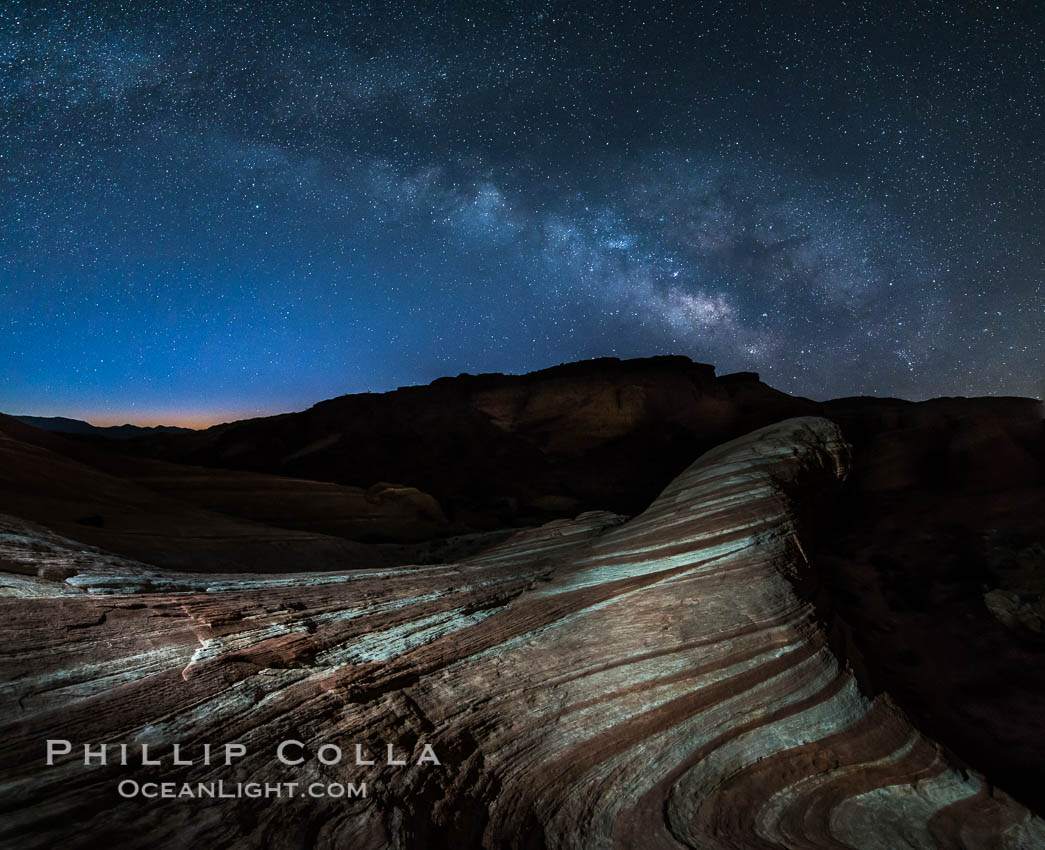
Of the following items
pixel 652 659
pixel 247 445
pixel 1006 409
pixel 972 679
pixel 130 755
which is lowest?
pixel 972 679

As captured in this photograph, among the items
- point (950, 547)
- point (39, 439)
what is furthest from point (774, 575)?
point (39, 439)

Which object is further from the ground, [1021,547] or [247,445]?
[247,445]

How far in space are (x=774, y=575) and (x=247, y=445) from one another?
29731 millimetres

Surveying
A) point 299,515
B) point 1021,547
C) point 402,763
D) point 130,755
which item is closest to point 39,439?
point 299,515

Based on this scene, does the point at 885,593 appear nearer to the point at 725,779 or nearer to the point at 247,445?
the point at 725,779

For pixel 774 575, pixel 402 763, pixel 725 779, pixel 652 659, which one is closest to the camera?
pixel 402 763

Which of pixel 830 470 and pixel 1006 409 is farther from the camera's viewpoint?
pixel 1006 409

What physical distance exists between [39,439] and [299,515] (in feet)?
19.0

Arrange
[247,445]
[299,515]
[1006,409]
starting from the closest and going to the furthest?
[299,515] < [1006,409] < [247,445]

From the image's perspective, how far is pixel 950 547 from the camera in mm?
10266

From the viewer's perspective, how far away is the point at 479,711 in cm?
324

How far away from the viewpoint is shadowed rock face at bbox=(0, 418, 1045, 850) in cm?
217

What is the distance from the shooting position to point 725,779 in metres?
3.12

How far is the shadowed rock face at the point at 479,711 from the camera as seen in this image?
217 centimetres
